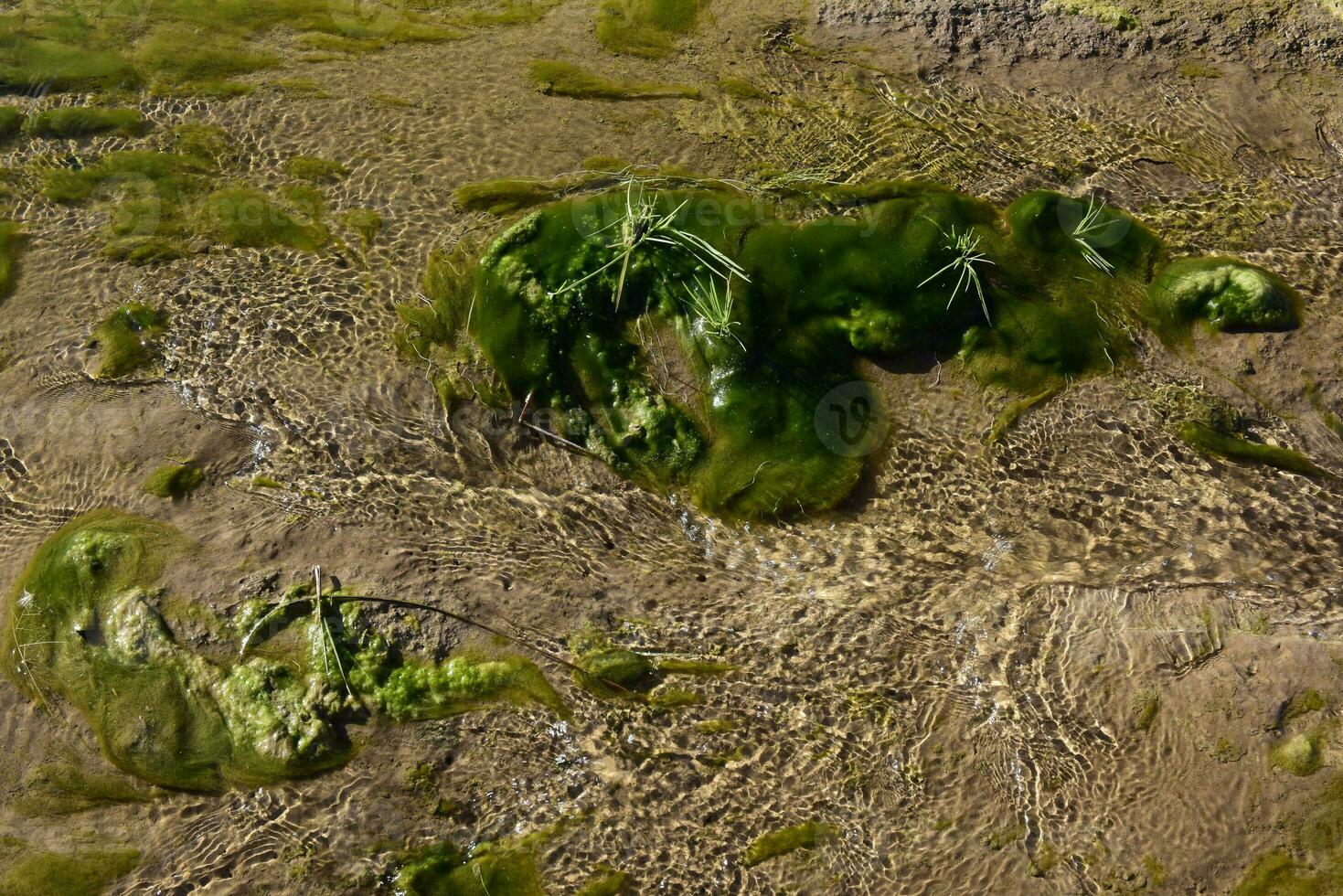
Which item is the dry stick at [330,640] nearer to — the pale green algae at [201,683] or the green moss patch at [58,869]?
the pale green algae at [201,683]

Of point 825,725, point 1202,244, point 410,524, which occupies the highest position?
point 1202,244

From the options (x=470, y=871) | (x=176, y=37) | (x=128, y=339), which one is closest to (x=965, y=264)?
(x=470, y=871)

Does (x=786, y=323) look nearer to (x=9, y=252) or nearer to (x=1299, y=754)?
(x=1299, y=754)

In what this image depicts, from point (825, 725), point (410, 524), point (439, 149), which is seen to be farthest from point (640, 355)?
point (825, 725)

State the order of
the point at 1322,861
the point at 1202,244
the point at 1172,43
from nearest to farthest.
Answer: the point at 1322,861
the point at 1202,244
the point at 1172,43

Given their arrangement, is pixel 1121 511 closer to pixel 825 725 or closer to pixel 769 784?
pixel 825 725

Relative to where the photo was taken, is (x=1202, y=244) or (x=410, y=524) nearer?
(x=410, y=524)

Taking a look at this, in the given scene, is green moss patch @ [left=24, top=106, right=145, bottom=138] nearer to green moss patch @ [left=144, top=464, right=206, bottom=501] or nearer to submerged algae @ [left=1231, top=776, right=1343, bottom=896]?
green moss patch @ [left=144, top=464, right=206, bottom=501]
